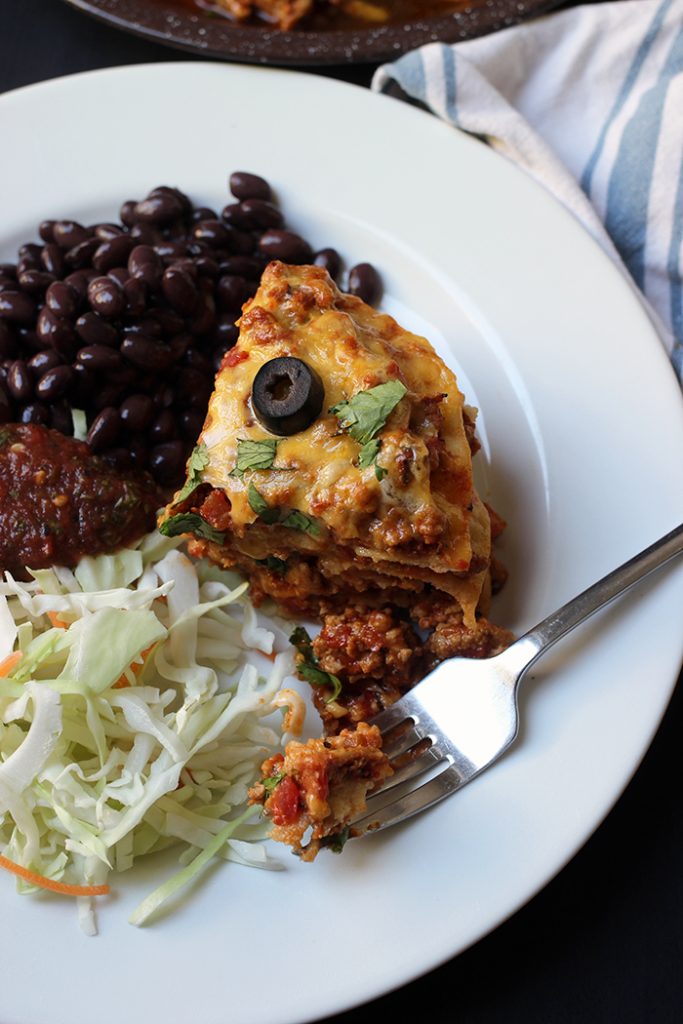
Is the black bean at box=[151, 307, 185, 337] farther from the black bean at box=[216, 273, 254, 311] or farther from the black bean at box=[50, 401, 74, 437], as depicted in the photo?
the black bean at box=[50, 401, 74, 437]

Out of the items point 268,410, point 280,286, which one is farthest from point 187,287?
point 268,410

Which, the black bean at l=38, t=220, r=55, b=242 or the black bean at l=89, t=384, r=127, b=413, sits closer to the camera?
the black bean at l=89, t=384, r=127, b=413

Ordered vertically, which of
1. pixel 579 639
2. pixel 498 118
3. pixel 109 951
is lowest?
pixel 109 951

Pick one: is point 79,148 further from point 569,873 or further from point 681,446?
point 569,873

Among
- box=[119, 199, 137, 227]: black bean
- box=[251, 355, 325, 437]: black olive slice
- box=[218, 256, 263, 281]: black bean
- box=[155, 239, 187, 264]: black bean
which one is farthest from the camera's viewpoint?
box=[119, 199, 137, 227]: black bean

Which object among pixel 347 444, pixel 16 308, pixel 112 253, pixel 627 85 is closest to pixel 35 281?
pixel 16 308

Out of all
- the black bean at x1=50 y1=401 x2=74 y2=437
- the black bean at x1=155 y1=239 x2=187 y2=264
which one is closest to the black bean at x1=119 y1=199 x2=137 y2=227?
the black bean at x1=155 y1=239 x2=187 y2=264
